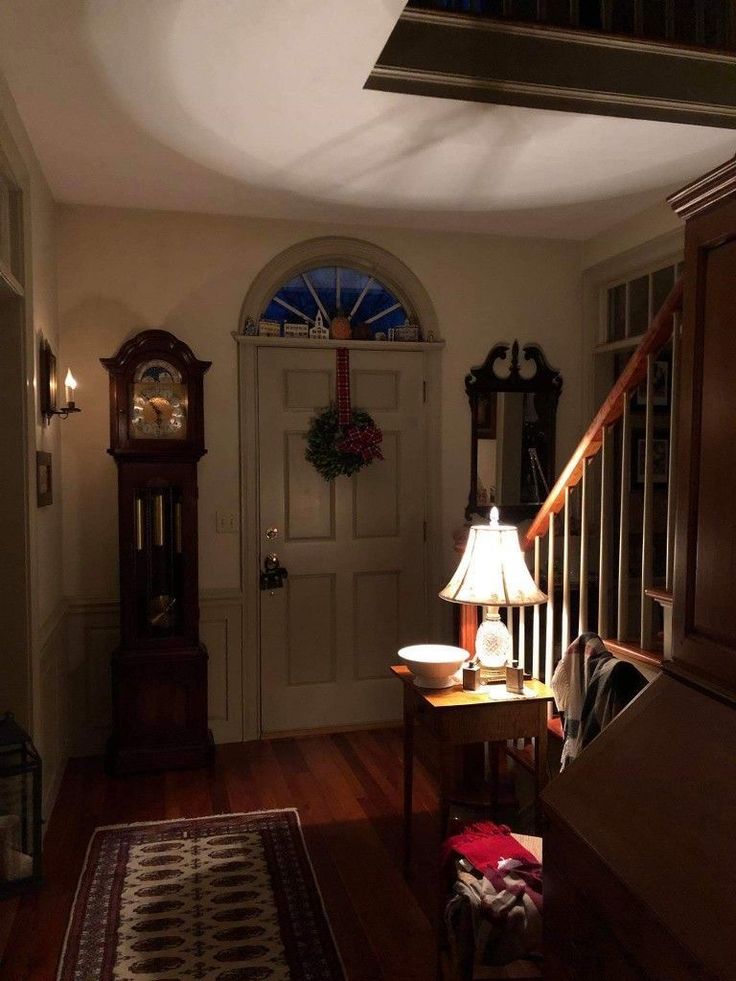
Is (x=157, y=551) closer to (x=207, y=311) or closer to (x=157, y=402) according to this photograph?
(x=157, y=402)

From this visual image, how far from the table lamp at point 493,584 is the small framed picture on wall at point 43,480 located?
1.66 meters

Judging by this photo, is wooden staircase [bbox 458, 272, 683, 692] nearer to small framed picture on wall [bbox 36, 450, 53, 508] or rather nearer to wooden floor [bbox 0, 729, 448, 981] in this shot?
wooden floor [bbox 0, 729, 448, 981]

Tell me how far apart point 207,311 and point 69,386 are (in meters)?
0.84

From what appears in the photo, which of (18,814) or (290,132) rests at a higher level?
(290,132)

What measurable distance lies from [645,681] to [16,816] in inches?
78.4

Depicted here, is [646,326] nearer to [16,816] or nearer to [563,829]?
[563,829]

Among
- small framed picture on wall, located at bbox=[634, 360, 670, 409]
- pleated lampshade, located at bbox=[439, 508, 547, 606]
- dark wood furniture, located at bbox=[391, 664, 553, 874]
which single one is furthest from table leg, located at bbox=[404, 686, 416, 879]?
small framed picture on wall, located at bbox=[634, 360, 670, 409]

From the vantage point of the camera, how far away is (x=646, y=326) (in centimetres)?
419

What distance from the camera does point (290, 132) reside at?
2957 mm

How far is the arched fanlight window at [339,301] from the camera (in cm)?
420

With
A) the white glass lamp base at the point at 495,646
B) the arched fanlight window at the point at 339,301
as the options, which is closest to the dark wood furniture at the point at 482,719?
the white glass lamp base at the point at 495,646

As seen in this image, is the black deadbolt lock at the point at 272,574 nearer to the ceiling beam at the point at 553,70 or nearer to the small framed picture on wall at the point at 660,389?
the small framed picture on wall at the point at 660,389

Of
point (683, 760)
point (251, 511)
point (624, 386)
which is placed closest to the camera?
point (683, 760)

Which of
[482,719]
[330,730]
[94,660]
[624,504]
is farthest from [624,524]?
[94,660]
